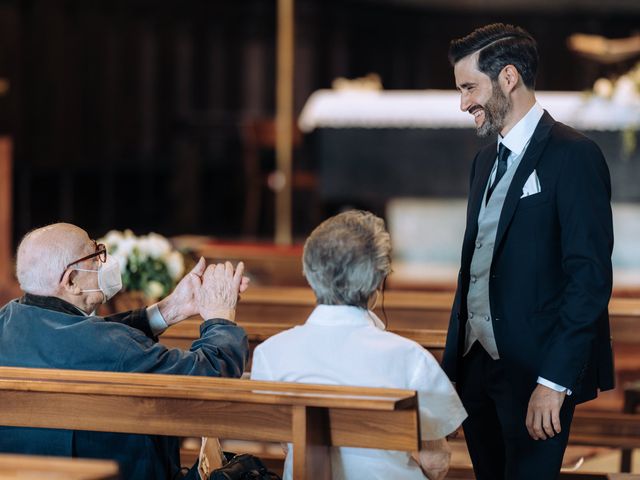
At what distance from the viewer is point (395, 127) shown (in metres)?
7.64

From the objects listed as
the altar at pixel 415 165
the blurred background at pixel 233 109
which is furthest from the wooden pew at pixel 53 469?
the altar at pixel 415 165

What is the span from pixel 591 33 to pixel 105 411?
11.5 meters

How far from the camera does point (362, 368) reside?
2.34m

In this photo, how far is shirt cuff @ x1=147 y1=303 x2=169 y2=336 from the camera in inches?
119

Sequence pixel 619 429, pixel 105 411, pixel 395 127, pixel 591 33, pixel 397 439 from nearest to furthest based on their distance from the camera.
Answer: pixel 397 439
pixel 105 411
pixel 619 429
pixel 395 127
pixel 591 33

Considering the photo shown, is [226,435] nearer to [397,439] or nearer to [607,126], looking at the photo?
[397,439]

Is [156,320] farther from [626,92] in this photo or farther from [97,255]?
[626,92]

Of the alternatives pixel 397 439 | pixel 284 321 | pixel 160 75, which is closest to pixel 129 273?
pixel 284 321

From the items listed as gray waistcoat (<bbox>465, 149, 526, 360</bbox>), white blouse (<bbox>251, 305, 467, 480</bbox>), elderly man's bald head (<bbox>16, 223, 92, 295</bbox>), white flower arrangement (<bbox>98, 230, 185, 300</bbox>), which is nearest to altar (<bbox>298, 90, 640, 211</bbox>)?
white flower arrangement (<bbox>98, 230, 185, 300</bbox>)

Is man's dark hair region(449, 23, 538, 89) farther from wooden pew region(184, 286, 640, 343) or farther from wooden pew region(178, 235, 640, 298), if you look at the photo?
wooden pew region(178, 235, 640, 298)

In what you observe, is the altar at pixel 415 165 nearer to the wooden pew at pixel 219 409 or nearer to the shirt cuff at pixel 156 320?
the shirt cuff at pixel 156 320

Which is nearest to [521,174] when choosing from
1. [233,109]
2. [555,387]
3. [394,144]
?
[555,387]

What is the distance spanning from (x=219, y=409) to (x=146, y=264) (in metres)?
2.22

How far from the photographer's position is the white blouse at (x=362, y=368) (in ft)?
7.67
